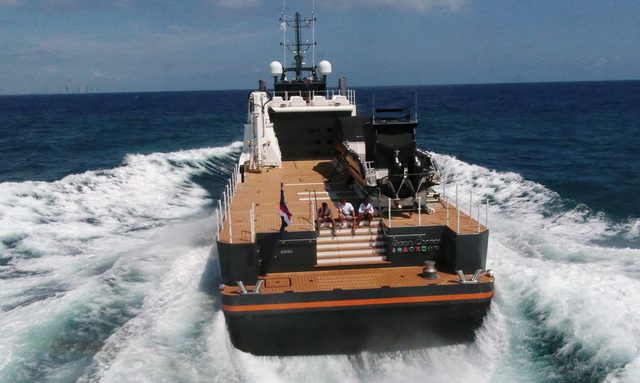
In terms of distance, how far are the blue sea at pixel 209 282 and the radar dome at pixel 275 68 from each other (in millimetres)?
7104

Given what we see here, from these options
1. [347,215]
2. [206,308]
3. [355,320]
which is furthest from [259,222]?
[355,320]

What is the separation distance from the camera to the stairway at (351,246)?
40.5 ft

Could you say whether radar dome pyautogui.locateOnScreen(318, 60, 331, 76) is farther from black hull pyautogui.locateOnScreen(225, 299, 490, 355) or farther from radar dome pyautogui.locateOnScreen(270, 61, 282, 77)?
black hull pyautogui.locateOnScreen(225, 299, 490, 355)

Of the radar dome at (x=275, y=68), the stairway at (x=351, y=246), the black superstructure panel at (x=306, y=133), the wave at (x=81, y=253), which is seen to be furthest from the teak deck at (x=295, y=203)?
the radar dome at (x=275, y=68)

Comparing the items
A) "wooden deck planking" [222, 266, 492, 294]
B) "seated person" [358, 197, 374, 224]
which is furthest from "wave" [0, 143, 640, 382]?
"seated person" [358, 197, 374, 224]

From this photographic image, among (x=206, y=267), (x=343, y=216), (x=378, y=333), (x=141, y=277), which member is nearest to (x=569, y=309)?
(x=378, y=333)

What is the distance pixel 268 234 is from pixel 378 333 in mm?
3212

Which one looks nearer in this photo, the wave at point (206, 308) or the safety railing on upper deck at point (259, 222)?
the wave at point (206, 308)

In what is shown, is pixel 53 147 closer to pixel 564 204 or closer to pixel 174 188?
pixel 174 188

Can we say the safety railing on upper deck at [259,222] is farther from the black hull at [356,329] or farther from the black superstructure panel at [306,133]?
the black superstructure panel at [306,133]

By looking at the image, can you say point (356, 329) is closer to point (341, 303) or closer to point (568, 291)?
point (341, 303)

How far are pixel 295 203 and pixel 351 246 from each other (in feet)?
10.2

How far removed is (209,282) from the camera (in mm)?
14883

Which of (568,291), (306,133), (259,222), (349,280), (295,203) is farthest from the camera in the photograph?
(306,133)
